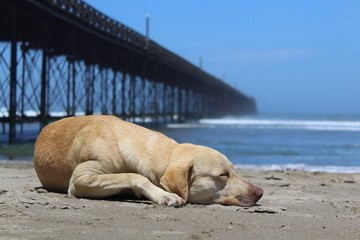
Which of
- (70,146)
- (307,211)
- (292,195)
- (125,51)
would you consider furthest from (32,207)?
(125,51)

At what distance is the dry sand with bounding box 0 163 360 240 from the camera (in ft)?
12.0

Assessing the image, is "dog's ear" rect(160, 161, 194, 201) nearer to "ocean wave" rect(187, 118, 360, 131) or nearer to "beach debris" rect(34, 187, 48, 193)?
"beach debris" rect(34, 187, 48, 193)

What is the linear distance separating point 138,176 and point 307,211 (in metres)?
1.50

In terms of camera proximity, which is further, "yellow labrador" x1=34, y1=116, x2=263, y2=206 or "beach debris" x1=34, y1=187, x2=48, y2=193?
"beach debris" x1=34, y1=187, x2=48, y2=193

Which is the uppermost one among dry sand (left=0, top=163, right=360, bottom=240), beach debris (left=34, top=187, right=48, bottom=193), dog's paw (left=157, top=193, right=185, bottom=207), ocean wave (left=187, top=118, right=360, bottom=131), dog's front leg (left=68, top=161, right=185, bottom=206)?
dog's front leg (left=68, top=161, right=185, bottom=206)

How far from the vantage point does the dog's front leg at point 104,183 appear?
4754mm

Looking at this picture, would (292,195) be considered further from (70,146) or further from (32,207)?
(32,207)

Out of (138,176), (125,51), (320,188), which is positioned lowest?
(320,188)

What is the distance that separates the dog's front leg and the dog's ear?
0.21 ft

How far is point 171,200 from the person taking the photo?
180 inches

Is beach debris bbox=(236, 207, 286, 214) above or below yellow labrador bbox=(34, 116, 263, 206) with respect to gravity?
below

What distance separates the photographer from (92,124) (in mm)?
5289

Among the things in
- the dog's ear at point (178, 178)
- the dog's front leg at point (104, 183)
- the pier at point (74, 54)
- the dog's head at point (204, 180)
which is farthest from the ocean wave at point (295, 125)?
the dog's ear at point (178, 178)

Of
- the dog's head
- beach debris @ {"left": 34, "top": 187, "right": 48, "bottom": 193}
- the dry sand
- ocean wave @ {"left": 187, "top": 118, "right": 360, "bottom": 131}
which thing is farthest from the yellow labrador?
ocean wave @ {"left": 187, "top": 118, "right": 360, "bottom": 131}
